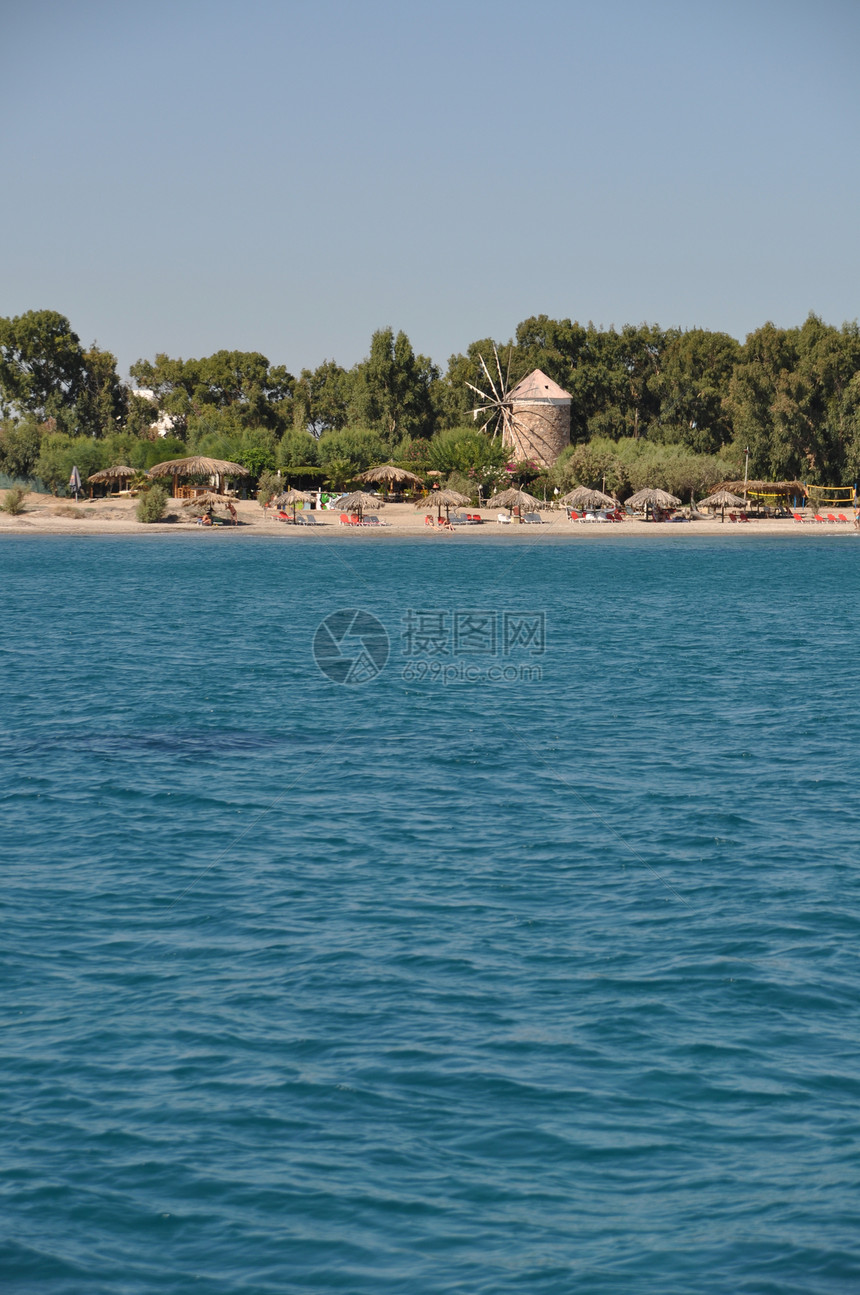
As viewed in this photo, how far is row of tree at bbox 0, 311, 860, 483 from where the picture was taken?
9606 cm

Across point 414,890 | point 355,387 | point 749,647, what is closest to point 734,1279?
point 414,890

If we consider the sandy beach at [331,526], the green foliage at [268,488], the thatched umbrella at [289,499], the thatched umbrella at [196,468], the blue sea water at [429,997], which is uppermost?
the thatched umbrella at [196,468]

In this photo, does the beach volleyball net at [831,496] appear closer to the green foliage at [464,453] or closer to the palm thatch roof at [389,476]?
the green foliage at [464,453]

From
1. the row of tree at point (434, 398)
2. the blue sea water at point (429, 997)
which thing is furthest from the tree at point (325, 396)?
the blue sea water at point (429, 997)

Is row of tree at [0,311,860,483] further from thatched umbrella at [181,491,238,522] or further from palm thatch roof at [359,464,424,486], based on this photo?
thatched umbrella at [181,491,238,522]

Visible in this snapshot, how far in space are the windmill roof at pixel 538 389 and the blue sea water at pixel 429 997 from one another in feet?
261

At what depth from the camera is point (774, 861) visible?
15523 millimetres

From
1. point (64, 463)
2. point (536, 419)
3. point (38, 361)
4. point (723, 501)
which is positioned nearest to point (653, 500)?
point (723, 501)

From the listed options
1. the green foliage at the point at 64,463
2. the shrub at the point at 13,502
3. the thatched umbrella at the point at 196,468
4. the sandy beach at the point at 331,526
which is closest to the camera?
the sandy beach at the point at 331,526

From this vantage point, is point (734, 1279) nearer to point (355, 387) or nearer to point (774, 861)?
point (774, 861)

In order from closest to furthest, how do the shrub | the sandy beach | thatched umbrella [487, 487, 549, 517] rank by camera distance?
1. the sandy beach
2. thatched umbrella [487, 487, 549, 517]
3. the shrub

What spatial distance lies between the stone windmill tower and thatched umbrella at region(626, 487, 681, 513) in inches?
597

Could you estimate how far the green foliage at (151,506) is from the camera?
8512cm

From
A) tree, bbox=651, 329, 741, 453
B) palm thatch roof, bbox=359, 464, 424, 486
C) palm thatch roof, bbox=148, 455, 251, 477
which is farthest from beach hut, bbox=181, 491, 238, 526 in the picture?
tree, bbox=651, 329, 741, 453
